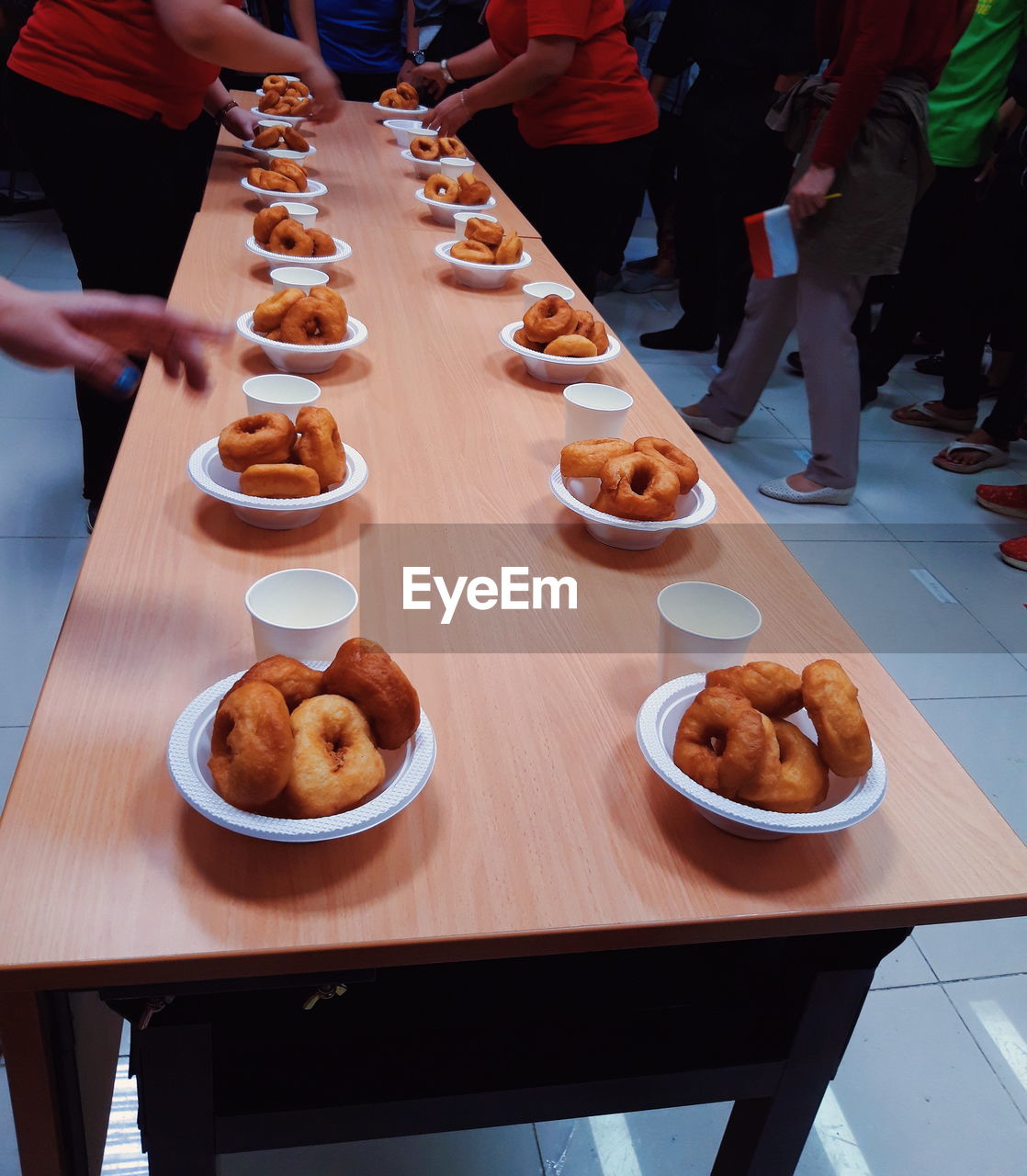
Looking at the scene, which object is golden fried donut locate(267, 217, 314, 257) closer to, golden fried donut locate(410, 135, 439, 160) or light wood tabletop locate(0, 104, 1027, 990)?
light wood tabletop locate(0, 104, 1027, 990)

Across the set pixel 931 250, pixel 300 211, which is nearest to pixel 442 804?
pixel 300 211

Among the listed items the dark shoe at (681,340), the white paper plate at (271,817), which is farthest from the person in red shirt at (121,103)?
the dark shoe at (681,340)

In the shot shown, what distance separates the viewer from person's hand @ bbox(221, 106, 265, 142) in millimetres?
2830

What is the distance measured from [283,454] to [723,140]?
3.14 metres

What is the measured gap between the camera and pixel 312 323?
1.52m

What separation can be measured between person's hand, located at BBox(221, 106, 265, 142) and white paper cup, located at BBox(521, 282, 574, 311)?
1.48 m

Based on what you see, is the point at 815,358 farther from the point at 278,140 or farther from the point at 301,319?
the point at 301,319

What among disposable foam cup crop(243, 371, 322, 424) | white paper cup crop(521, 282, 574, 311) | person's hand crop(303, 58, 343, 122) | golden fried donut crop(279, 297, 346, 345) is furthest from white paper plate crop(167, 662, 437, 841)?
person's hand crop(303, 58, 343, 122)

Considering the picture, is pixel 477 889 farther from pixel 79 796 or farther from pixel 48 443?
pixel 48 443

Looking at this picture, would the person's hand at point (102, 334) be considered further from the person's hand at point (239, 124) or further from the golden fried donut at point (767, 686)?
the person's hand at point (239, 124)

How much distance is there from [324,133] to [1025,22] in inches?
92.4

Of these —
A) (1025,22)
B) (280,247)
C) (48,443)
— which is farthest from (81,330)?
(1025,22)

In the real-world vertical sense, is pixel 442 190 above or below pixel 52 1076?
above

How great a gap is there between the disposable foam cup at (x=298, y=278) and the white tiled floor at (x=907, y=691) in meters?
1.00
